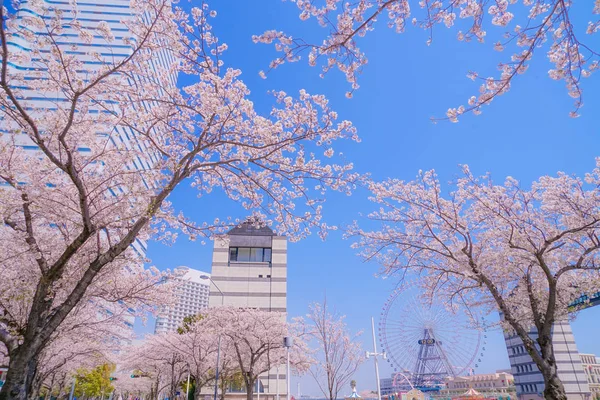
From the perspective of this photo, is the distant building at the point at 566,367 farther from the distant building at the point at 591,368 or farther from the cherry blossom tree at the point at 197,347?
the cherry blossom tree at the point at 197,347

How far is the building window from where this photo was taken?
39.8 m

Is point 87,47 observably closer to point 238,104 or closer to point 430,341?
point 238,104

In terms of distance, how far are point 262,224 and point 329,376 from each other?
48.8 ft

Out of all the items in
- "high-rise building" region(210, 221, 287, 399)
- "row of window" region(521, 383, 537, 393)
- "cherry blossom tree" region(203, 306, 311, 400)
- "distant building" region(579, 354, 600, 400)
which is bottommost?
"row of window" region(521, 383, 537, 393)

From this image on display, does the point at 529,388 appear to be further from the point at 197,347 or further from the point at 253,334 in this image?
the point at 253,334

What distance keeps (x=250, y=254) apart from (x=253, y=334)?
60.5ft

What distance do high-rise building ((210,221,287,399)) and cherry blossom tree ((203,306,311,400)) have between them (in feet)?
37.8

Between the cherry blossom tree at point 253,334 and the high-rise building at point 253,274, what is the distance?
11.5 meters

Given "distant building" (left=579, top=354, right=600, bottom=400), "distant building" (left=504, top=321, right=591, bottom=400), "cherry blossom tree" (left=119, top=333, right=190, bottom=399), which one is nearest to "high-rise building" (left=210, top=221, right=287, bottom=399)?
"cherry blossom tree" (left=119, top=333, right=190, bottom=399)

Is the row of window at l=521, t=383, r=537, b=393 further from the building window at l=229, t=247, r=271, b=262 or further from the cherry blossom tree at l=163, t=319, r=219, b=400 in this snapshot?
the cherry blossom tree at l=163, t=319, r=219, b=400

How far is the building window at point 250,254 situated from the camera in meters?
39.8

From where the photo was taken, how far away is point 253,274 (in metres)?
38.8

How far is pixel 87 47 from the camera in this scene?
5.96 meters

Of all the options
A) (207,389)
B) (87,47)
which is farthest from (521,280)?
(207,389)
